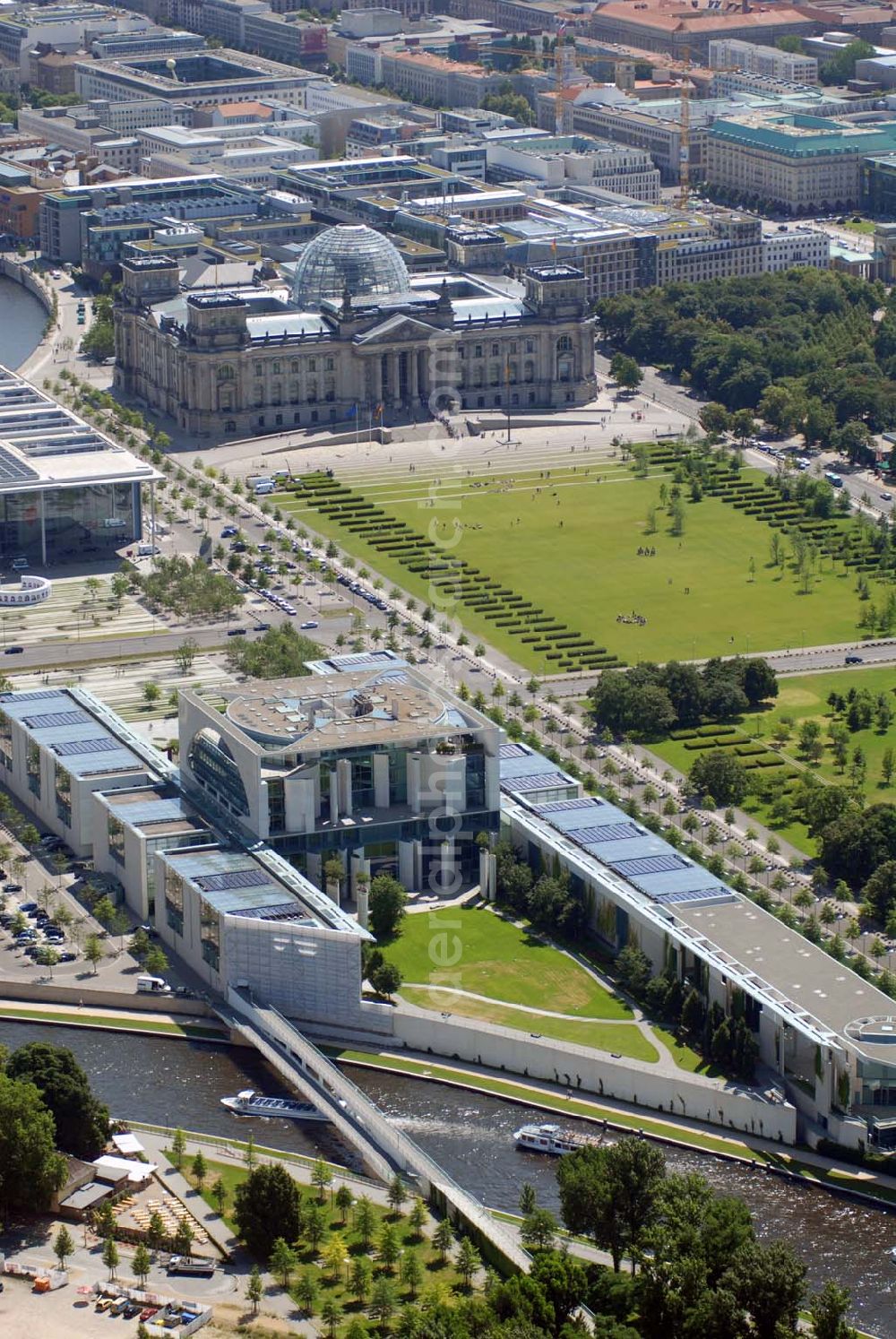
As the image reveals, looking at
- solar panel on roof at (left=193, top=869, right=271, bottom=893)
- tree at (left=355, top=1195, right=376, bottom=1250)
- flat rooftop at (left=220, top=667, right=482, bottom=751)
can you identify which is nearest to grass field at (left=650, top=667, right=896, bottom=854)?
flat rooftop at (left=220, top=667, right=482, bottom=751)

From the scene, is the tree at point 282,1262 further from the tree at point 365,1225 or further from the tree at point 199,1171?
the tree at point 199,1171

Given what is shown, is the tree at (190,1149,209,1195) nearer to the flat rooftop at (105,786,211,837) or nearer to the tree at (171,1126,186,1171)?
the tree at (171,1126,186,1171)

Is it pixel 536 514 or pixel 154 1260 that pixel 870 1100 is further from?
pixel 536 514

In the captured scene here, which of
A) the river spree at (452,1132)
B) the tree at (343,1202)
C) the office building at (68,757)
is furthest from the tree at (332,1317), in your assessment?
the office building at (68,757)

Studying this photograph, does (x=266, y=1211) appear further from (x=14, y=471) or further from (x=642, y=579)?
(x=14, y=471)

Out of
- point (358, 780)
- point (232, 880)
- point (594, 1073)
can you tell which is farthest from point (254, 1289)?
point (358, 780)
